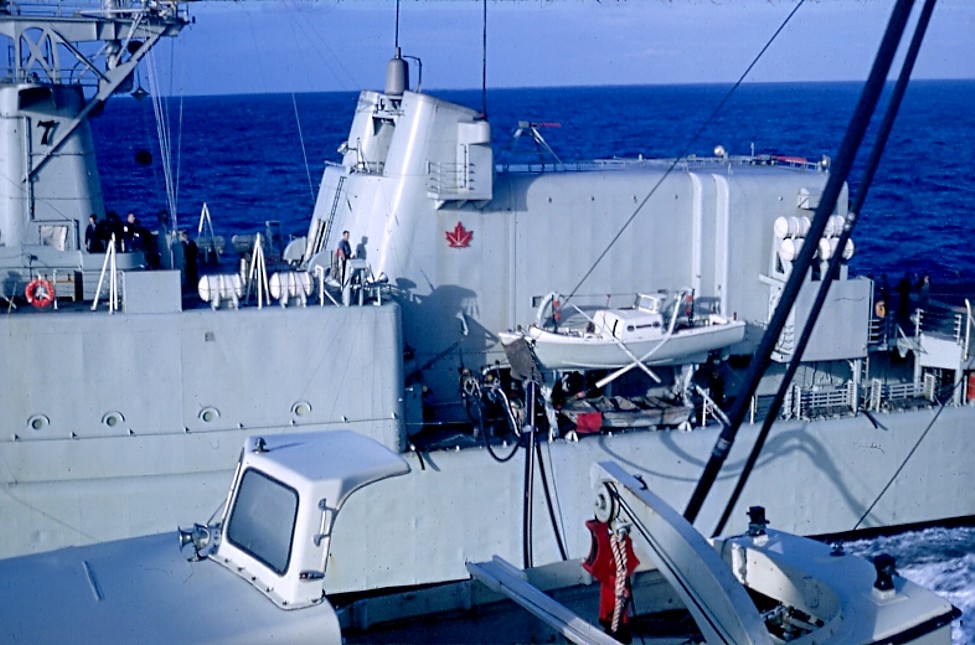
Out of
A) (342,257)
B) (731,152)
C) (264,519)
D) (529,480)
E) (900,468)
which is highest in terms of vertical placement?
(731,152)

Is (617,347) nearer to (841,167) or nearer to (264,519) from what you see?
(264,519)

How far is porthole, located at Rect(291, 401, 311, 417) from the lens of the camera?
1477cm

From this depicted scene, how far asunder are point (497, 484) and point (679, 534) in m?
7.38

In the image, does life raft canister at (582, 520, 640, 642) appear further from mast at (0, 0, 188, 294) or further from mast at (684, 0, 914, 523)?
mast at (0, 0, 188, 294)

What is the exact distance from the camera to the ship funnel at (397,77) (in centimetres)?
1739

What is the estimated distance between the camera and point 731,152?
208ft

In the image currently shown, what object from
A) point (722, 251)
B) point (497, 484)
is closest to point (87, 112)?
point (497, 484)

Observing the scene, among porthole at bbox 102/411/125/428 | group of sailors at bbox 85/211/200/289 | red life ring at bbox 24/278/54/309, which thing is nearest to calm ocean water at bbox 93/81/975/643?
group of sailors at bbox 85/211/200/289

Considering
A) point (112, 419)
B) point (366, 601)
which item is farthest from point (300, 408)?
point (366, 601)

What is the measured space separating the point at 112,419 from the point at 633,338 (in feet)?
21.8

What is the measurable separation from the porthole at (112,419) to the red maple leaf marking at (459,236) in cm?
478

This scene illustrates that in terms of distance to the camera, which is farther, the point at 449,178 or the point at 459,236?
the point at 459,236

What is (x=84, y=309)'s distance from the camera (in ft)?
47.6

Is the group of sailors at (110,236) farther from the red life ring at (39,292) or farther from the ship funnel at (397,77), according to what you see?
the ship funnel at (397,77)
